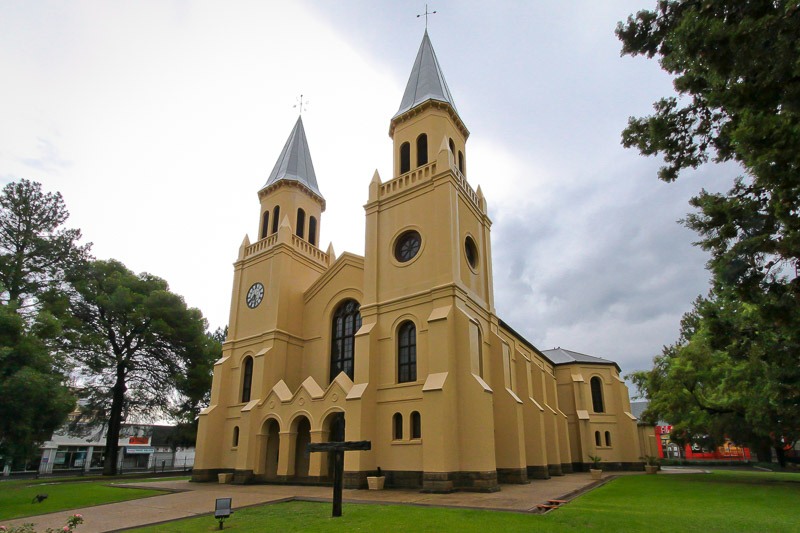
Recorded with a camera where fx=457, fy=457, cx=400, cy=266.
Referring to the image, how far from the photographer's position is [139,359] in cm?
3238

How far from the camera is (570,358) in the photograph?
127 ft

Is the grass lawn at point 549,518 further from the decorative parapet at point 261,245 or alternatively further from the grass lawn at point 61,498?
the decorative parapet at point 261,245

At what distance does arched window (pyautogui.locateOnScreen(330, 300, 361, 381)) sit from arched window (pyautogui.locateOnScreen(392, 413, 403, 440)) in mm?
4986

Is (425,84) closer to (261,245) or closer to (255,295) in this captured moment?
(261,245)

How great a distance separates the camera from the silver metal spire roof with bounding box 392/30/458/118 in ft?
84.1

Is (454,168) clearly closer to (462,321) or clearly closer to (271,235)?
(462,321)

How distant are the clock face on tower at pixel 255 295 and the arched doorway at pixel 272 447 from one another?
743 cm

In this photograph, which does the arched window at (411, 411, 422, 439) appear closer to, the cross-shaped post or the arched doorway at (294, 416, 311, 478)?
the arched doorway at (294, 416, 311, 478)

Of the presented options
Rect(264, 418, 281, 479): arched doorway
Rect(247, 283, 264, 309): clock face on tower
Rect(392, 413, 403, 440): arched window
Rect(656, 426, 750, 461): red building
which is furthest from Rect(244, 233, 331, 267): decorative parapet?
Rect(656, 426, 750, 461): red building

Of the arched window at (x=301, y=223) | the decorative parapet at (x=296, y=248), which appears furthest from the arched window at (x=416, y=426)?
the arched window at (x=301, y=223)

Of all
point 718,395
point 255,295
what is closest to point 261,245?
point 255,295

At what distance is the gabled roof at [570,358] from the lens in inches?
1480

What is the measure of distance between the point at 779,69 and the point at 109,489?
26606 mm

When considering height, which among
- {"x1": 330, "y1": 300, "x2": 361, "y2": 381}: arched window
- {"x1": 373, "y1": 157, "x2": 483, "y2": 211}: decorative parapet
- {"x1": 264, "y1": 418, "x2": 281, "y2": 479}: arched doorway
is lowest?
{"x1": 264, "y1": 418, "x2": 281, "y2": 479}: arched doorway
